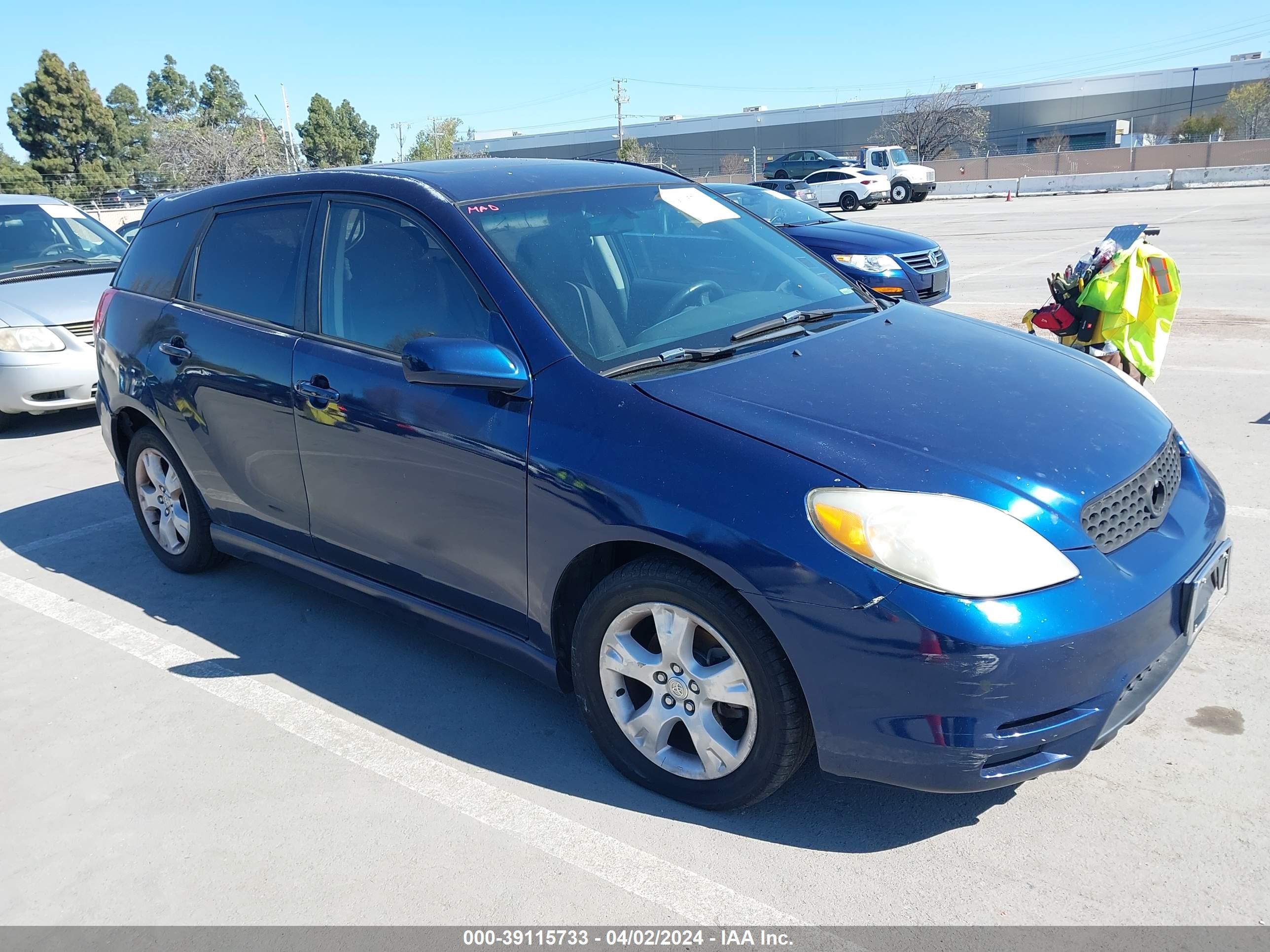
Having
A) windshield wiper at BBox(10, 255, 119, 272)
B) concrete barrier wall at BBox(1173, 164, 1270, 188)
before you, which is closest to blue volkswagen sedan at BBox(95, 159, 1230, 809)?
windshield wiper at BBox(10, 255, 119, 272)

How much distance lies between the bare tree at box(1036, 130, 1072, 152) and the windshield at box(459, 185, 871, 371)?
73.7 metres

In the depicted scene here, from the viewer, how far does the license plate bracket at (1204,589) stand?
2.66 m

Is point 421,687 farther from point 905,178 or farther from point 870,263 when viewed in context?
point 905,178

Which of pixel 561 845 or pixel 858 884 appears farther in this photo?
pixel 561 845

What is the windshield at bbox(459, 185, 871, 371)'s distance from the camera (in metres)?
3.25

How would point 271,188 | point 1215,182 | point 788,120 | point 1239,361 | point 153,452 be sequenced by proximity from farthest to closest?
point 788,120 < point 1215,182 < point 1239,361 < point 153,452 < point 271,188

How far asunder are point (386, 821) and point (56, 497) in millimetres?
4619

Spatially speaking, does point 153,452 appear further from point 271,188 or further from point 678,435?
→ point 678,435

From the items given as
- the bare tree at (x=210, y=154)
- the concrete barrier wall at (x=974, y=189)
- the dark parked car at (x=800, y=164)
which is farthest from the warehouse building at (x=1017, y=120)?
the concrete barrier wall at (x=974, y=189)

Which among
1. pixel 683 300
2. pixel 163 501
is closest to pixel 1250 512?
pixel 683 300

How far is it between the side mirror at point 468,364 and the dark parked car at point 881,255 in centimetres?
679

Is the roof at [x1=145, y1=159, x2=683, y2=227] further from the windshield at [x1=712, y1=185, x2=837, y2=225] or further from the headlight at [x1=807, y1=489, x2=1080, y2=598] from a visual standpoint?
the windshield at [x1=712, y1=185, x2=837, y2=225]
